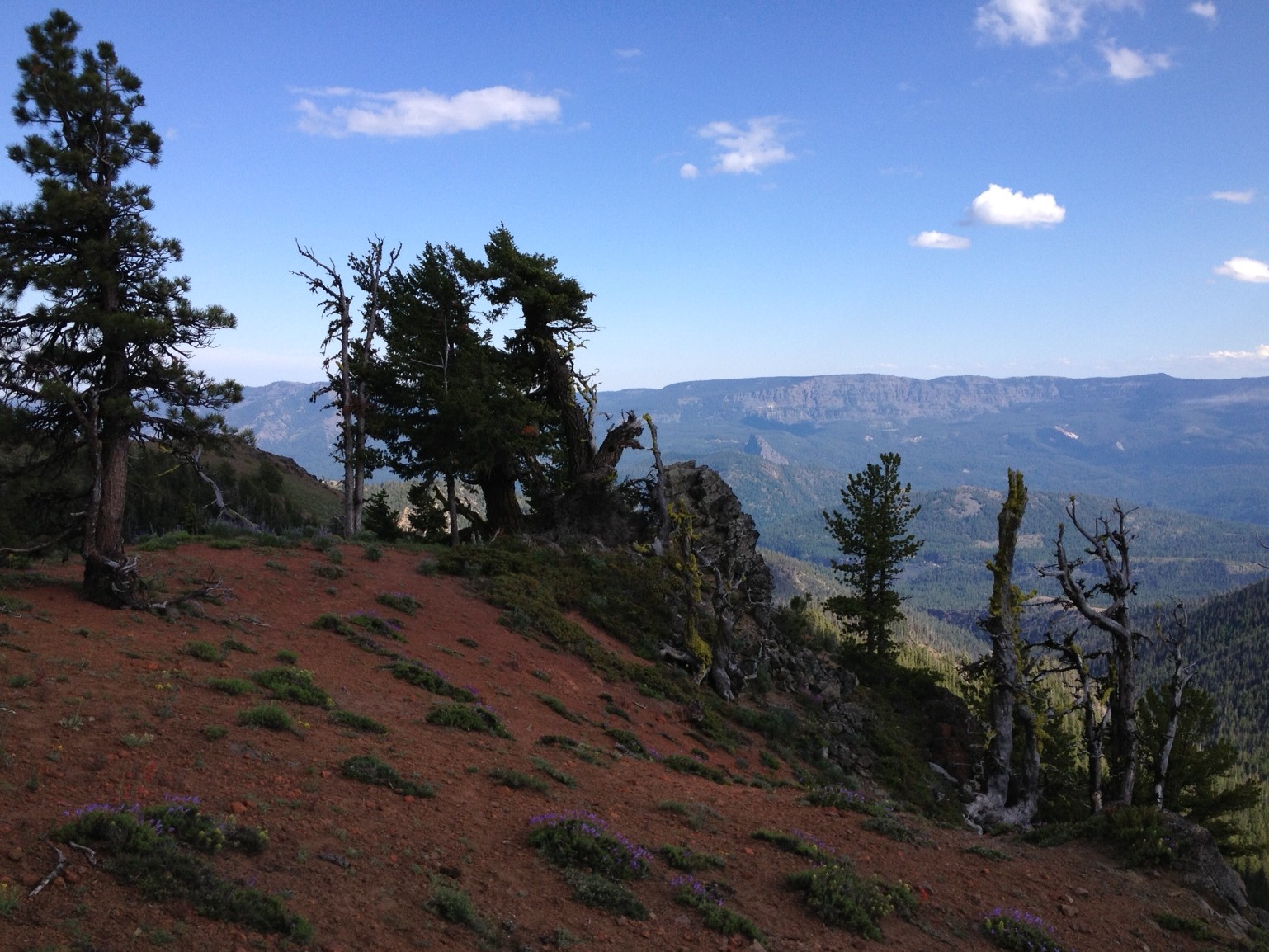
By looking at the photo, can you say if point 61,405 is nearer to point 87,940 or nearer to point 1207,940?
point 87,940

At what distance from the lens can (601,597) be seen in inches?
1175

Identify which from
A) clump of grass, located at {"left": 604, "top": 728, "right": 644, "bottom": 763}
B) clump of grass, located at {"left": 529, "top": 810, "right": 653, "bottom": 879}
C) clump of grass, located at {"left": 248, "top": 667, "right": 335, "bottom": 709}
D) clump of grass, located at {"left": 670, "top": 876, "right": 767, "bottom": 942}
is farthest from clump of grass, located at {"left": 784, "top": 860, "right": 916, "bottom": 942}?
clump of grass, located at {"left": 248, "top": 667, "right": 335, "bottom": 709}

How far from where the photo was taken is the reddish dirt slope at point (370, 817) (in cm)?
754

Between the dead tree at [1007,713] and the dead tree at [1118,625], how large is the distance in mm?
1363

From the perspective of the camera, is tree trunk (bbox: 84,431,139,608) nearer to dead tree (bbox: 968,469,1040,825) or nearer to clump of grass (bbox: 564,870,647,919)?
clump of grass (bbox: 564,870,647,919)

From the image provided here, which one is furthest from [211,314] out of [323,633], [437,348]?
[437,348]

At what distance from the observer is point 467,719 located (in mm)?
15141

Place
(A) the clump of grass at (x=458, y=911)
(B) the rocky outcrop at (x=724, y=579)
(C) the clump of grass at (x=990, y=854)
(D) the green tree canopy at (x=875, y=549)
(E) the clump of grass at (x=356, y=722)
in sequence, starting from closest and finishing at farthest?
(A) the clump of grass at (x=458, y=911) → (E) the clump of grass at (x=356, y=722) → (C) the clump of grass at (x=990, y=854) → (B) the rocky outcrop at (x=724, y=579) → (D) the green tree canopy at (x=875, y=549)

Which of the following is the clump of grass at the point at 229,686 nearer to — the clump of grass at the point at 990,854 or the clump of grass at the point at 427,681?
the clump of grass at the point at 427,681

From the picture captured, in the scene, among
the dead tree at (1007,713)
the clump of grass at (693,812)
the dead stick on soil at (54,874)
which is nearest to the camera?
the dead stick on soil at (54,874)

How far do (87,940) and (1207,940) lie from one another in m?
14.4

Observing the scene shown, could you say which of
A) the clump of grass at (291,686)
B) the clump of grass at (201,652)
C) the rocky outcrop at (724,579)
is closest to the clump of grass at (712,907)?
the clump of grass at (291,686)

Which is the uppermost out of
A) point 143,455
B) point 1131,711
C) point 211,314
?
point 211,314

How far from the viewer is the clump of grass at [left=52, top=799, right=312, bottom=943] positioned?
7.03 metres
